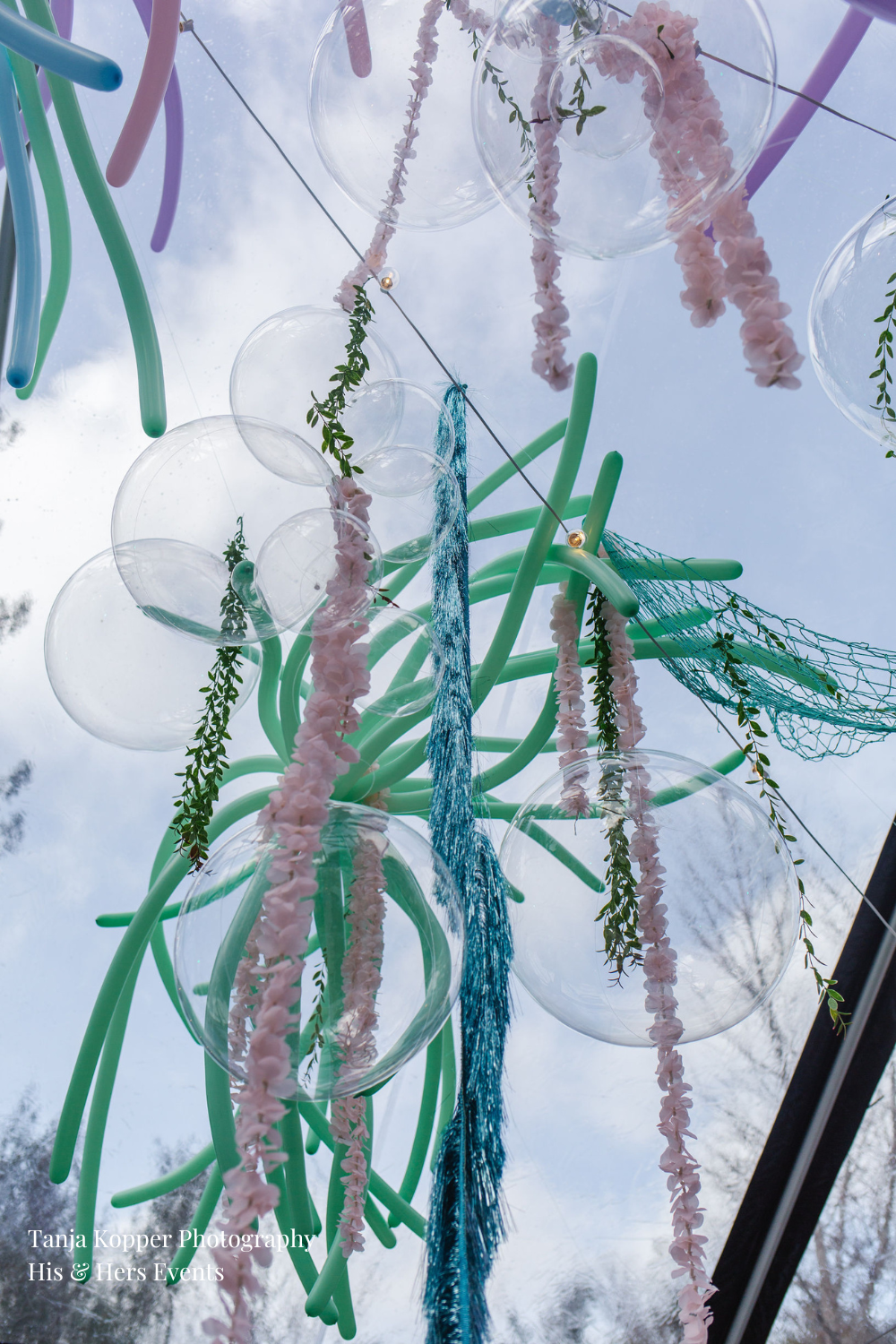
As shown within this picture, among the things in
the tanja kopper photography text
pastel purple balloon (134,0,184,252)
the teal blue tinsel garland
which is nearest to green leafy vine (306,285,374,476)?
the teal blue tinsel garland

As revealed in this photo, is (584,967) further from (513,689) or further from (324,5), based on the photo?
(324,5)

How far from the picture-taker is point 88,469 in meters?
2.94

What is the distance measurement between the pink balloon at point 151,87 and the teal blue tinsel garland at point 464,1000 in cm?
77

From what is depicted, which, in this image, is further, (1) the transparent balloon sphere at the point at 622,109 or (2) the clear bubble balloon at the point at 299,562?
(2) the clear bubble balloon at the point at 299,562

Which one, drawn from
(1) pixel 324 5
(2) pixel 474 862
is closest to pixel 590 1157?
(2) pixel 474 862

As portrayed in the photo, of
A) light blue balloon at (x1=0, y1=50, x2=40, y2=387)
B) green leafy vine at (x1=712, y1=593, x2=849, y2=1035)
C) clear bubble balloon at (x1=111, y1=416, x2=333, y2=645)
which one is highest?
light blue balloon at (x1=0, y1=50, x2=40, y2=387)

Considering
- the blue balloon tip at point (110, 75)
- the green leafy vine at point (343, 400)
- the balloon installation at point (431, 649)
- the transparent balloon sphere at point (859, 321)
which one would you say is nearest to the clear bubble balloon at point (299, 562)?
the balloon installation at point (431, 649)

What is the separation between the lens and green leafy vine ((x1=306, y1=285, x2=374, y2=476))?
0.91 meters

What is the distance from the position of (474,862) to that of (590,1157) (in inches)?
74.0

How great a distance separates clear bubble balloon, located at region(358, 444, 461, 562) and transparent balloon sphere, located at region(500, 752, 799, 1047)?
1.78 feet

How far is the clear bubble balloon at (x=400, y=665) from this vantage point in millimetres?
1335

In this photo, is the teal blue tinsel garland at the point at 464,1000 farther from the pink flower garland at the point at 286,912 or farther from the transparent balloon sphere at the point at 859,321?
the transparent balloon sphere at the point at 859,321

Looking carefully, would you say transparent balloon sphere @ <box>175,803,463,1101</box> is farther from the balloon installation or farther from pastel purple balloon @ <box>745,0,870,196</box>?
pastel purple balloon @ <box>745,0,870,196</box>

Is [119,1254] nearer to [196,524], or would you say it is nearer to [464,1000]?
[464,1000]
